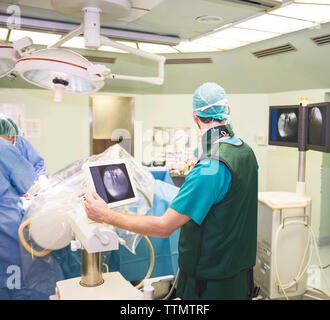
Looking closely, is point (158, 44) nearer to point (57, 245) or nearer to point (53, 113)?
point (53, 113)

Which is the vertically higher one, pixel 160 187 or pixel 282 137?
pixel 282 137

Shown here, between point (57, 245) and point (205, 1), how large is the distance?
5.96 feet

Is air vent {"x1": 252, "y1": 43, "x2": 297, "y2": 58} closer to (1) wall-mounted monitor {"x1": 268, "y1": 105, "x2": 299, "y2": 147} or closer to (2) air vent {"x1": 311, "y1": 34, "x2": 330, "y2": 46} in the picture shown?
(2) air vent {"x1": 311, "y1": 34, "x2": 330, "y2": 46}

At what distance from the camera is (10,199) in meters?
1.87

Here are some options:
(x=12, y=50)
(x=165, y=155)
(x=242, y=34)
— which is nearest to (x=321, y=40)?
(x=242, y=34)

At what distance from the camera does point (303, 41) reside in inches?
117

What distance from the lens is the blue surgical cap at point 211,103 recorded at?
1487 millimetres

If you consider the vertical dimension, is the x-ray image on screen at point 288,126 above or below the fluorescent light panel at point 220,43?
below

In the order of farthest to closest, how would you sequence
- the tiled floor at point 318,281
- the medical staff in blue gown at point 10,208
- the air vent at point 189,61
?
the air vent at point 189,61 → the tiled floor at point 318,281 → the medical staff in blue gown at point 10,208

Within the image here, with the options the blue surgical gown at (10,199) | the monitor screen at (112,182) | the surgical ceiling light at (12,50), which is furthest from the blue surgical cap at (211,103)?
the blue surgical gown at (10,199)

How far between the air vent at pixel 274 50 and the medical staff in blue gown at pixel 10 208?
2.50 meters

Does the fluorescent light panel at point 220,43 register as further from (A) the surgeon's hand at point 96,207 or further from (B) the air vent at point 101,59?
(A) the surgeon's hand at point 96,207

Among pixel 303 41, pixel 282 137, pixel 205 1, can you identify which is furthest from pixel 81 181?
pixel 303 41

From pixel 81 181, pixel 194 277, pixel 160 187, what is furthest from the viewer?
pixel 160 187
